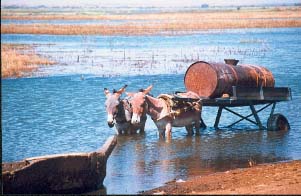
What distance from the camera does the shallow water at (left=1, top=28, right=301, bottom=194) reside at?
52.0 ft

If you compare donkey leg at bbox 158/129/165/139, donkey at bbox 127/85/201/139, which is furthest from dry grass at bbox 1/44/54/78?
donkey at bbox 127/85/201/139

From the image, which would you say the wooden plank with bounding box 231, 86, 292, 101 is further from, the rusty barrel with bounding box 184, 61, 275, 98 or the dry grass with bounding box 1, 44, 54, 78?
the dry grass with bounding box 1, 44, 54, 78

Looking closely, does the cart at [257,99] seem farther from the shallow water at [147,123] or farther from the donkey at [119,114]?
the donkey at [119,114]

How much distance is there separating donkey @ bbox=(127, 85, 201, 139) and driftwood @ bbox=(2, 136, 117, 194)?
4.71 meters

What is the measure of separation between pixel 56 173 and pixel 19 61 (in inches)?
1002

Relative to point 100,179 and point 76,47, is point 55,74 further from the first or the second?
point 100,179

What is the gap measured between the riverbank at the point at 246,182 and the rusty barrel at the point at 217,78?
14.5ft

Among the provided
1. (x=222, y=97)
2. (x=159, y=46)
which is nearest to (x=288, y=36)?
(x=159, y=46)

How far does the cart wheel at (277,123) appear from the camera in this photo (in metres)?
19.8

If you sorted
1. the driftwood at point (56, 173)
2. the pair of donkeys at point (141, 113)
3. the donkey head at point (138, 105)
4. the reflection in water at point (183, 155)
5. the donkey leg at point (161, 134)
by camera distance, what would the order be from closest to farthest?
the driftwood at point (56, 173) < the reflection in water at point (183, 155) < the donkey head at point (138, 105) < the pair of donkeys at point (141, 113) < the donkey leg at point (161, 134)

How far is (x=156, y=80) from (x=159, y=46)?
17.9 meters

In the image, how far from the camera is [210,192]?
11938 mm

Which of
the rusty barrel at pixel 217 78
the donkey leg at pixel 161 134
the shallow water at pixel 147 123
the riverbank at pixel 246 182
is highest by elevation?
the rusty barrel at pixel 217 78

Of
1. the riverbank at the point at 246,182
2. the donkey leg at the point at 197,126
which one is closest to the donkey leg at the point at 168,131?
the donkey leg at the point at 197,126
